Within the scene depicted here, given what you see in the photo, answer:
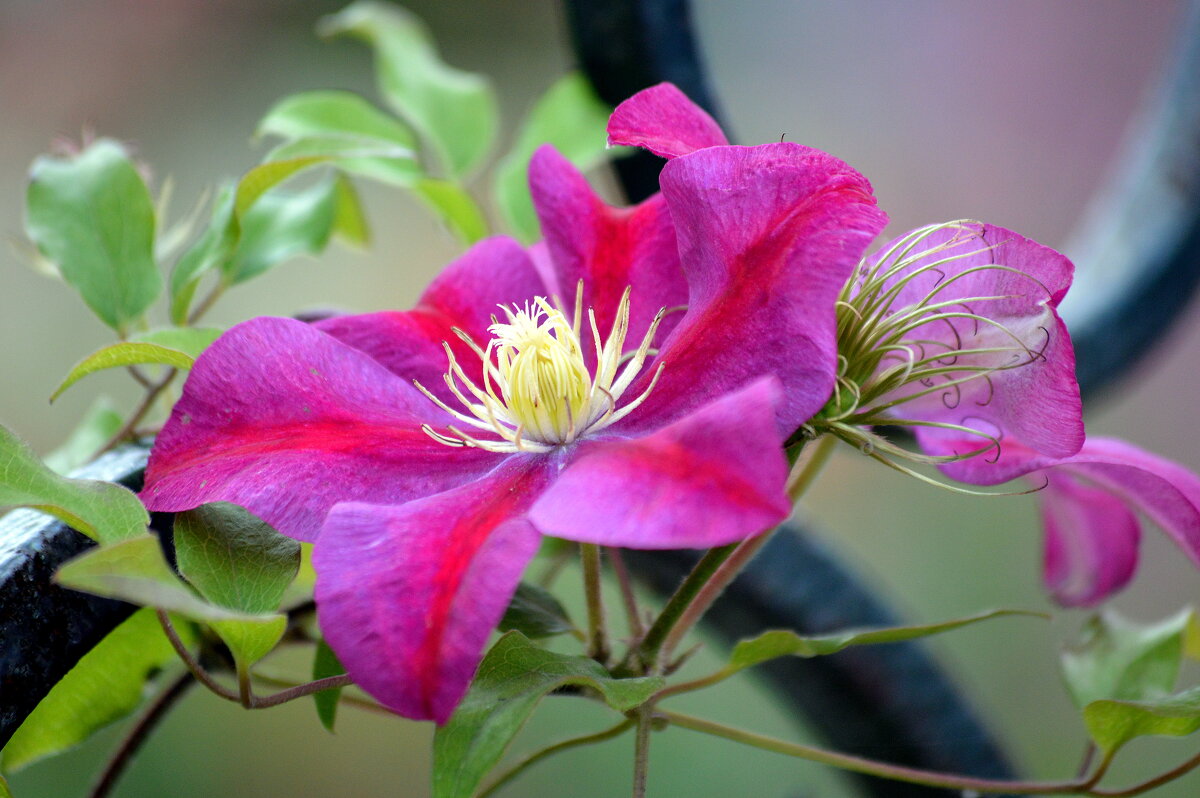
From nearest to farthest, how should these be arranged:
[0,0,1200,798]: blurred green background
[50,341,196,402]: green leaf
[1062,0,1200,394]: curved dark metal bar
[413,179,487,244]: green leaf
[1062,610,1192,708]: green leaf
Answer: [50,341,196,402]: green leaf < [1062,610,1192,708]: green leaf < [413,179,487,244]: green leaf < [1062,0,1200,394]: curved dark metal bar < [0,0,1200,798]: blurred green background

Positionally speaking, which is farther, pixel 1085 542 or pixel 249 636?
pixel 1085 542

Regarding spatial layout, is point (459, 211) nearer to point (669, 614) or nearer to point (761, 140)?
point (669, 614)

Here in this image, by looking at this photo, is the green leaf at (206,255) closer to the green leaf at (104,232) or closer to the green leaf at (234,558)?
the green leaf at (104,232)

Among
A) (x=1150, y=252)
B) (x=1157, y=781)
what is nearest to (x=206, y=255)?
(x=1157, y=781)

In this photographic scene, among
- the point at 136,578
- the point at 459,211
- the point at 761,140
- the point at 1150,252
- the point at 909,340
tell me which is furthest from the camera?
the point at 761,140

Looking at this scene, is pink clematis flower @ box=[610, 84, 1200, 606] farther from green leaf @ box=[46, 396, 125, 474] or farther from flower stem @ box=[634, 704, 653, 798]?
green leaf @ box=[46, 396, 125, 474]

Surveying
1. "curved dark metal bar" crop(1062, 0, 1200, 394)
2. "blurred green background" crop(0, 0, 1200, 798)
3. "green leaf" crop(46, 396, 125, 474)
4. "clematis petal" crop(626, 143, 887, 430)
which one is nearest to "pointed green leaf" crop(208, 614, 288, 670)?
"clematis petal" crop(626, 143, 887, 430)

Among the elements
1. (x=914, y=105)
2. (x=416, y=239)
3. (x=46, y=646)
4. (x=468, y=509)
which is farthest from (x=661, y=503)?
(x=914, y=105)

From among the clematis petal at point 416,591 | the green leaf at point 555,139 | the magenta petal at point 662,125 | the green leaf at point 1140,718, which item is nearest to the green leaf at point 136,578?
the clematis petal at point 416,591
